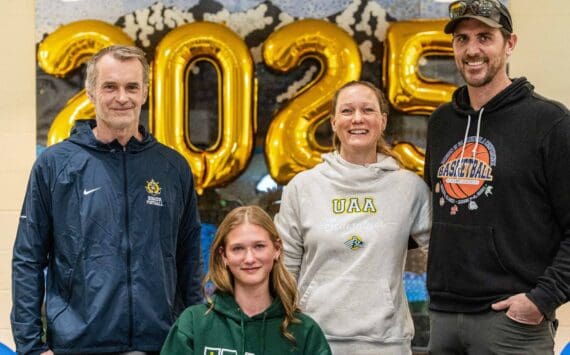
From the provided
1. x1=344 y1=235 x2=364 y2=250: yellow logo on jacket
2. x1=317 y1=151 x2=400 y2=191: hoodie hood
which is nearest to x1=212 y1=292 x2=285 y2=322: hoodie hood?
x1=344 y1=235 x2=364 y2=250: yellow logo on jacket

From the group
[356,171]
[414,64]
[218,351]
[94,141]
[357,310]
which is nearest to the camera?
[218,351]

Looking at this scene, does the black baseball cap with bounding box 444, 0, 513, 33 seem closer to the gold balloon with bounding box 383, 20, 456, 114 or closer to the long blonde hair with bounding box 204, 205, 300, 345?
the long blonde hair with bounding box 204, 205, 300, 345

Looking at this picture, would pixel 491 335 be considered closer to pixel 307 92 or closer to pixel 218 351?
pixel 218 351

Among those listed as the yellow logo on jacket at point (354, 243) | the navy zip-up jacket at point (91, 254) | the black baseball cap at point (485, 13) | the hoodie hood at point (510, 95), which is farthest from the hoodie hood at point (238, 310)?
the black baseball cap at point (485, 13)

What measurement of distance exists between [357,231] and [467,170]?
0.40m

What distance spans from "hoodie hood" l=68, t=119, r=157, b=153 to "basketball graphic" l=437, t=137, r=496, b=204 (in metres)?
0.94

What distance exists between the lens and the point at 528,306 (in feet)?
7.22

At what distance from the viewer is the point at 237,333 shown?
2.28 metres

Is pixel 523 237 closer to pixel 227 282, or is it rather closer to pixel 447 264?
pixel 447 264

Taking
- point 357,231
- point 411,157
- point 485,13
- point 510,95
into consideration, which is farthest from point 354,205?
point 411,157

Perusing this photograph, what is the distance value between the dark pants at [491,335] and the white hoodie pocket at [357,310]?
179 millimetres

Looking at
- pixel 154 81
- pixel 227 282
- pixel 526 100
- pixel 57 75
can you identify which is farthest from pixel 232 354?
pixel 57 75

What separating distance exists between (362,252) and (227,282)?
450 millimetres

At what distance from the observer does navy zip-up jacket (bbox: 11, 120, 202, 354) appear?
7.43ft
